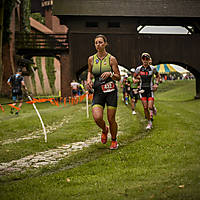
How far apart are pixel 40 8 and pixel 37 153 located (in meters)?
51.8

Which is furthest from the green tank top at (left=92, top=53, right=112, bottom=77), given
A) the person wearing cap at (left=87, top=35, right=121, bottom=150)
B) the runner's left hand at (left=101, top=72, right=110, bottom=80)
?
the runner's left hand at (left=101, top=72, right=110, bottom=80)

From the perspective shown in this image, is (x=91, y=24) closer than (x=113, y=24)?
No

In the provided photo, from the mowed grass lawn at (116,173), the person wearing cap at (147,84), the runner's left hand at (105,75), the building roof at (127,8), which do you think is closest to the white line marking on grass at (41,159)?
the mowed grass lawn at (116,173)

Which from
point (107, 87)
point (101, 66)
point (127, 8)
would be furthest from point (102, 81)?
point (127, 8)

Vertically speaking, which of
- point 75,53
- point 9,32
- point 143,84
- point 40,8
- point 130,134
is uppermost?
point 40,8

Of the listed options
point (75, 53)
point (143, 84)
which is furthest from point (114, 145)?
point (75, 53)

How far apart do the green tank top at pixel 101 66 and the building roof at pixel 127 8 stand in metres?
22.8

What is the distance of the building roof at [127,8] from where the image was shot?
1122 inches

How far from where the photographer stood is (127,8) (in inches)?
1149

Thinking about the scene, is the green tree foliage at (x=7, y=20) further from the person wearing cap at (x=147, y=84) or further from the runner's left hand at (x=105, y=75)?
the runner's left hand at (x=105, y=75)

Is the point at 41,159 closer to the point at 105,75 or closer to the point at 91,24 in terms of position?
the point at 105,75

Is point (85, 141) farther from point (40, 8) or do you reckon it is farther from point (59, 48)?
point (40, 8)

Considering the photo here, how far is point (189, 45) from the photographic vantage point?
96.4 feet

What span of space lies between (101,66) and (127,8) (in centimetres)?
2406
